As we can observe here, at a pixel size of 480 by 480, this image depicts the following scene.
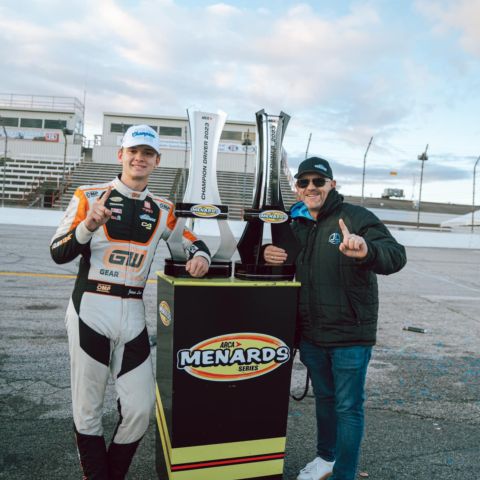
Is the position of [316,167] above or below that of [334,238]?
above

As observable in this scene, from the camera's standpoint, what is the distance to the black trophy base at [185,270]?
8.52 ft

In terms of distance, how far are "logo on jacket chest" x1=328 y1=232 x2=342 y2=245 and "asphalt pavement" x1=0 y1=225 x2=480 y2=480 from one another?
1.41m

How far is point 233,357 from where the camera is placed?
254 centimetres

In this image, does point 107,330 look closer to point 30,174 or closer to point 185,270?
point 185,270

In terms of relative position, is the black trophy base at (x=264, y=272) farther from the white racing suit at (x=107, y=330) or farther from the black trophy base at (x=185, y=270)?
the white racing suit at (x=107, y=330)

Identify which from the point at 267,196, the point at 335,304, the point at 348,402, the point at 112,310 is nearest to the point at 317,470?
the point at 348,402

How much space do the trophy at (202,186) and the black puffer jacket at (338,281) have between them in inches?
19.3

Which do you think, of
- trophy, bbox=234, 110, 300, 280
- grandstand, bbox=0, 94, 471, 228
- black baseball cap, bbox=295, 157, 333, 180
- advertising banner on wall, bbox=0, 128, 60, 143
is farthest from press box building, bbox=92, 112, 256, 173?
black baseball cap, bbox=295, 157, 333, 180

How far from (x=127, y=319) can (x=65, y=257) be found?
1.48 ft

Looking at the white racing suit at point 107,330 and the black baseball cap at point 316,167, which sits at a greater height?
the black baseball cap at point 316,167

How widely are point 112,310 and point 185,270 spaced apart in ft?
1.42

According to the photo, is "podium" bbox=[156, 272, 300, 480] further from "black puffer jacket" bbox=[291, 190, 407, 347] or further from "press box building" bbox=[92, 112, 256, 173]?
"press box building" bbox=[92, 112, 256, 173]

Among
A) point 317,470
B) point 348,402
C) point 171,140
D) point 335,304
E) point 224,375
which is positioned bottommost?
point 317,470

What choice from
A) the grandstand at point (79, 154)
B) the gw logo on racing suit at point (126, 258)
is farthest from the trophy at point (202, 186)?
the grandstand at point (79, 154)
